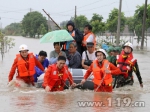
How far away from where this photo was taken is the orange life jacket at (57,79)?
32.1ft

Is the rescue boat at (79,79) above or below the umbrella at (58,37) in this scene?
A: below

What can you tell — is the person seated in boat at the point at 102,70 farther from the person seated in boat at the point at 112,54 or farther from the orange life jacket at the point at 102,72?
the person seated in boat at the point at 112,54

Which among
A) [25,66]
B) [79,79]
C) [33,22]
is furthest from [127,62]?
[33,22]

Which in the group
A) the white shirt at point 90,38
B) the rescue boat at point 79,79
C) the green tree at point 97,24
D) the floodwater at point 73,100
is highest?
the green tree at point 97,24

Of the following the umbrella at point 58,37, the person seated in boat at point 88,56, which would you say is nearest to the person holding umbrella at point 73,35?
the umbrella at point 58,37

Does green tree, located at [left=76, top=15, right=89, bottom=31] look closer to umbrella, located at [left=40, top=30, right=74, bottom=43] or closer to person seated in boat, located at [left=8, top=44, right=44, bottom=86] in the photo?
umbrella, located at [left=40, top=30, right=74, bottom=43]

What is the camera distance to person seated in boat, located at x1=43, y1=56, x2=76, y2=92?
9711mm

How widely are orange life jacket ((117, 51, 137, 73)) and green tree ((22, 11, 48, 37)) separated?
76.9 m

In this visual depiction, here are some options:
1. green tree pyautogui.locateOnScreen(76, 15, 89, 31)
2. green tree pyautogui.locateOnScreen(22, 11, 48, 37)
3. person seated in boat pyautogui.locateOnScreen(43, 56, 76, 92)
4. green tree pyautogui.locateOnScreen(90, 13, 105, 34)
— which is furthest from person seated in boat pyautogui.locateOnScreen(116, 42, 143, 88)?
green tree pyautogui.locateOnScreen(22, 11, 48, 37)

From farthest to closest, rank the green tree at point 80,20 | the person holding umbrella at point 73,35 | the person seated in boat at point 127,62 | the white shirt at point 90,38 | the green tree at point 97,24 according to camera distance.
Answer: the green tree at point 80,20 < the green tree at point 97,24 < the white shirt at point 90,38 < the person holding umbrella at point 73,35 < the person seated in boat at point 127,62

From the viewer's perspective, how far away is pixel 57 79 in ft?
32.4

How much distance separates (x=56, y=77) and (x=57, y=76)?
0.11 feet

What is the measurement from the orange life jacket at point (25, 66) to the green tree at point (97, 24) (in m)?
34.2

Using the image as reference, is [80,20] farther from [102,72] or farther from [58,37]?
[102,72]
